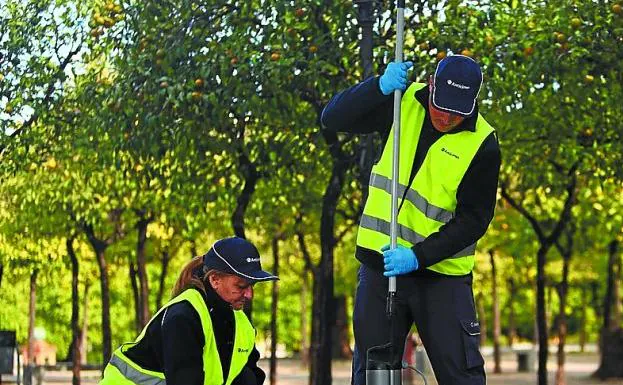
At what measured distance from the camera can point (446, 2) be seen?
1516 cm

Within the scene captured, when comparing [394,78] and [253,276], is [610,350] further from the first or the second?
[253,276]

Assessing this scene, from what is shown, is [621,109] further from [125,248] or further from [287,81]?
[125,248]

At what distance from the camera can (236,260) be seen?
21.9 feet

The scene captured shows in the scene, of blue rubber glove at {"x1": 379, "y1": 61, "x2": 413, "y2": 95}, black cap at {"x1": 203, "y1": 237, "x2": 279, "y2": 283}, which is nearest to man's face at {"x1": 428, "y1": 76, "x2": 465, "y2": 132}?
blue rubber glove at {"x1": 379, "y1": 61, "x2": 413, "y2": 95}

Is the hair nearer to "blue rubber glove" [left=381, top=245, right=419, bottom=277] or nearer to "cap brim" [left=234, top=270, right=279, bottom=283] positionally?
"cap brim" [left=234, top=270, right=279, bottom=283]

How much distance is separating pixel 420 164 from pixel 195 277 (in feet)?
3.75

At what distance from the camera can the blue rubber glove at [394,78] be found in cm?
671

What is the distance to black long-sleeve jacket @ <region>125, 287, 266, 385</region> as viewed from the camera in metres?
6.45

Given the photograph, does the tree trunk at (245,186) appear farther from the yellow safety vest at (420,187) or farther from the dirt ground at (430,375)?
the yellow safety vest at (420,187)

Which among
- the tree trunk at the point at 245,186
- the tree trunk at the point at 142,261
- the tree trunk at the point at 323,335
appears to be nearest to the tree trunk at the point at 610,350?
the tree trunk at the point at 142,261

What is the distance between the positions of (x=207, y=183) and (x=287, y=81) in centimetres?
286

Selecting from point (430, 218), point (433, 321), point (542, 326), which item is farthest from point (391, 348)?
point (542, 326)

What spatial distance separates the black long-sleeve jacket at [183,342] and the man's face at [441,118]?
1.25 metres

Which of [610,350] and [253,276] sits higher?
[253,276]
